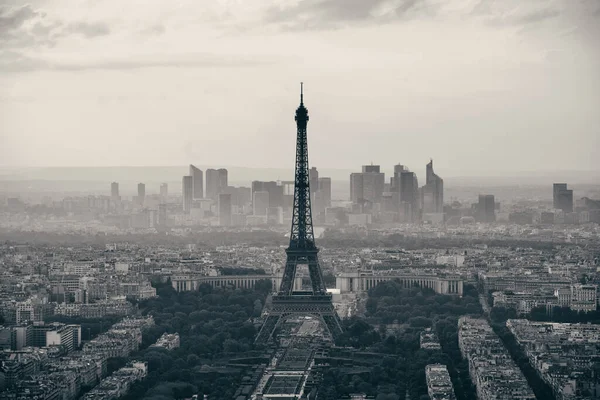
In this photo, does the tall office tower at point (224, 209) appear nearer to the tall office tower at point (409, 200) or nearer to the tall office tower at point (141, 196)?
the tall office tower at point (141, 196)

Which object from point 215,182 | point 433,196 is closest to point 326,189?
point 433,196

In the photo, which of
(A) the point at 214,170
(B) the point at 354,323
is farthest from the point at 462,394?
(A) the point at 214,170

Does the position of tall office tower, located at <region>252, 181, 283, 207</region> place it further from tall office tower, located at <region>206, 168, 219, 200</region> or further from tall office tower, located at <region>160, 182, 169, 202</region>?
tall office tower, located at <region>160, 182, 169, 202</region>

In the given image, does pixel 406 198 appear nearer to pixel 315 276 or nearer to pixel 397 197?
pixel 397 197

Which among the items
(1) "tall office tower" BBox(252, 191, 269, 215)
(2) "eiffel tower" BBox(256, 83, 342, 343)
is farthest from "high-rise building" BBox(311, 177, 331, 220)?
(2) "eiffel tower" BBox(256, 83, 342, 343)

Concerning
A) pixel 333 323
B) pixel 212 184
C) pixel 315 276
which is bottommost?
pixel 333 323

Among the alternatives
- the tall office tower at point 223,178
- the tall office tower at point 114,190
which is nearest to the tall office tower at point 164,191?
the tall office tower at point 114,190
